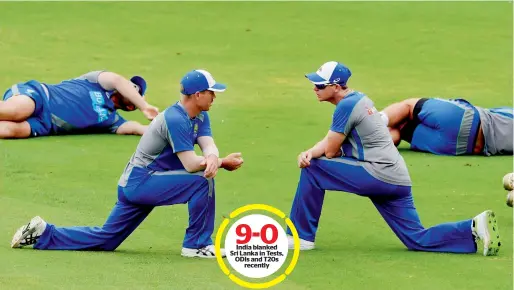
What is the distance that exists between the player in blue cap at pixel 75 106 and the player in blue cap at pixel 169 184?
170 inches

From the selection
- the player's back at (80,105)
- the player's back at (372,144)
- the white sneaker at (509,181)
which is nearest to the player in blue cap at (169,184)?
the player's back at (372,144)

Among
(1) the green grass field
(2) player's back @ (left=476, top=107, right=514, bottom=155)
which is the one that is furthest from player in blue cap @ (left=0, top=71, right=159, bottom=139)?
(2) player's back @ (left=476, top=107, right=514, bottom=155)

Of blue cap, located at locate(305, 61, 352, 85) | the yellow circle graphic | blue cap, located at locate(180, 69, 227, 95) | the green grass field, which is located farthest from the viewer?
blue cap, located at locate(305, 61, 352, 85)

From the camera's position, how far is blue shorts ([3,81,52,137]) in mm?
13695

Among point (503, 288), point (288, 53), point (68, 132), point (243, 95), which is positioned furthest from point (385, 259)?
point (288, 53)

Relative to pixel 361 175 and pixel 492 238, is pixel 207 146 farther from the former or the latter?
pixel 492 238

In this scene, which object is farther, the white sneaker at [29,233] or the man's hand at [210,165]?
the white sneaker at [29,233]

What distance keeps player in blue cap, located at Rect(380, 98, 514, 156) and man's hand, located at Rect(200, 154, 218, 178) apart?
4301 mm

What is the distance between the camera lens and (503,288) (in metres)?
8.55

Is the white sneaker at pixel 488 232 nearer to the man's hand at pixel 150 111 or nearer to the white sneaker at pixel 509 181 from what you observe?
the white sneaker at pixel 509 181

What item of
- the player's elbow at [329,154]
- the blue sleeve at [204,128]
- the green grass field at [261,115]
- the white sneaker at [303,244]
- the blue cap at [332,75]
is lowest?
the green grass field at [261,115]

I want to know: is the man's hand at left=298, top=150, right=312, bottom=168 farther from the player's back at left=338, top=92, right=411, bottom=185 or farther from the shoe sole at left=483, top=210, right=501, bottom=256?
the shoe sole at left=483, top=210, right=501, bottom=256

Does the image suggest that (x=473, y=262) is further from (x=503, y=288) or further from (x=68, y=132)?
(x=68, y=132)

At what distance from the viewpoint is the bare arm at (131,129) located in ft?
45.8
